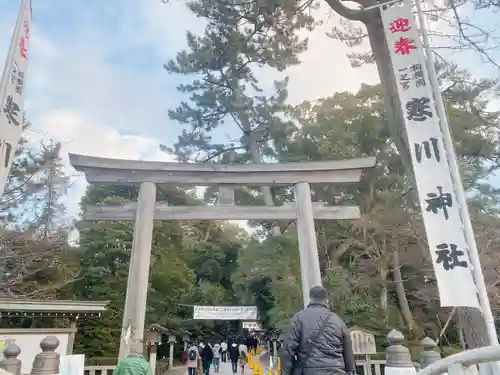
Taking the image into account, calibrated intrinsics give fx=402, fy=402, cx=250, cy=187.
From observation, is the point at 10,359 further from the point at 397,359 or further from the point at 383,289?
the point at 383,289

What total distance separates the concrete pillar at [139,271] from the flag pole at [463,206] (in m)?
5.37

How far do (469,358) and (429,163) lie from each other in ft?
9.24

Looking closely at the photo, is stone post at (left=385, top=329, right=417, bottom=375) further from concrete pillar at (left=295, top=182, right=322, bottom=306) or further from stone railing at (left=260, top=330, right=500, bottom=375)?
concrete pillar at (left=295, top=182, right=322, bottom=306)

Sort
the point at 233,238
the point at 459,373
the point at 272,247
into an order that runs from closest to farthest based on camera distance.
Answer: the point at 459,373
the point at 272,247
the point at 233,238

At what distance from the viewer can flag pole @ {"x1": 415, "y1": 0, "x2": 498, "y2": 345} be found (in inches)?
169

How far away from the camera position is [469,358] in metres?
2.60

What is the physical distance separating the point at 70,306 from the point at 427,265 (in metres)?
12.6

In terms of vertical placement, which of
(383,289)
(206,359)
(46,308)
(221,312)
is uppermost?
(383,289)

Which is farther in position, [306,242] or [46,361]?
[306,242]

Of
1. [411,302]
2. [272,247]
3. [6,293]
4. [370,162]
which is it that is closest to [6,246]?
[6,293]

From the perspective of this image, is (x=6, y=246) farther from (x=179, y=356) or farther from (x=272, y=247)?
(x=179, y=356)

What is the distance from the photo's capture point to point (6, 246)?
1190cm

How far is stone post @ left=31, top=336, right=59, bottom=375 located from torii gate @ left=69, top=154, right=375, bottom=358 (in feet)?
10.5

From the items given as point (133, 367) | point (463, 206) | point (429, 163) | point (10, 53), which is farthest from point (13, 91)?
point (463, 206)
